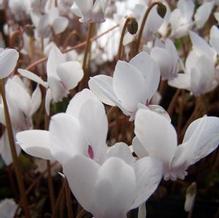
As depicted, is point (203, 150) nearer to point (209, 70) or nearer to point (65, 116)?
point (65, 116)

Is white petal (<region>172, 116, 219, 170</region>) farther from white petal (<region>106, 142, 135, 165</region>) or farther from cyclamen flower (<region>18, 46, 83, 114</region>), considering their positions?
cyclamen flower (<region>18, 46, 83, 114</region>)

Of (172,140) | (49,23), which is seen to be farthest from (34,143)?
(49,23)

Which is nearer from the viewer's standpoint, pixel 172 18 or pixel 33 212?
pixel 33 212

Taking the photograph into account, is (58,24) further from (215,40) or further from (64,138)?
(64,138)

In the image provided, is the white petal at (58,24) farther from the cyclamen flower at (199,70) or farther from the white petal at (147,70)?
the white petal at (147,70)

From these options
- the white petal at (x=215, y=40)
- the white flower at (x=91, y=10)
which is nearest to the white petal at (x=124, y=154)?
the white petal at (x=215, y=40)

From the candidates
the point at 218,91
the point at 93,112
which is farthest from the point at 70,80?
the point at 218,91
